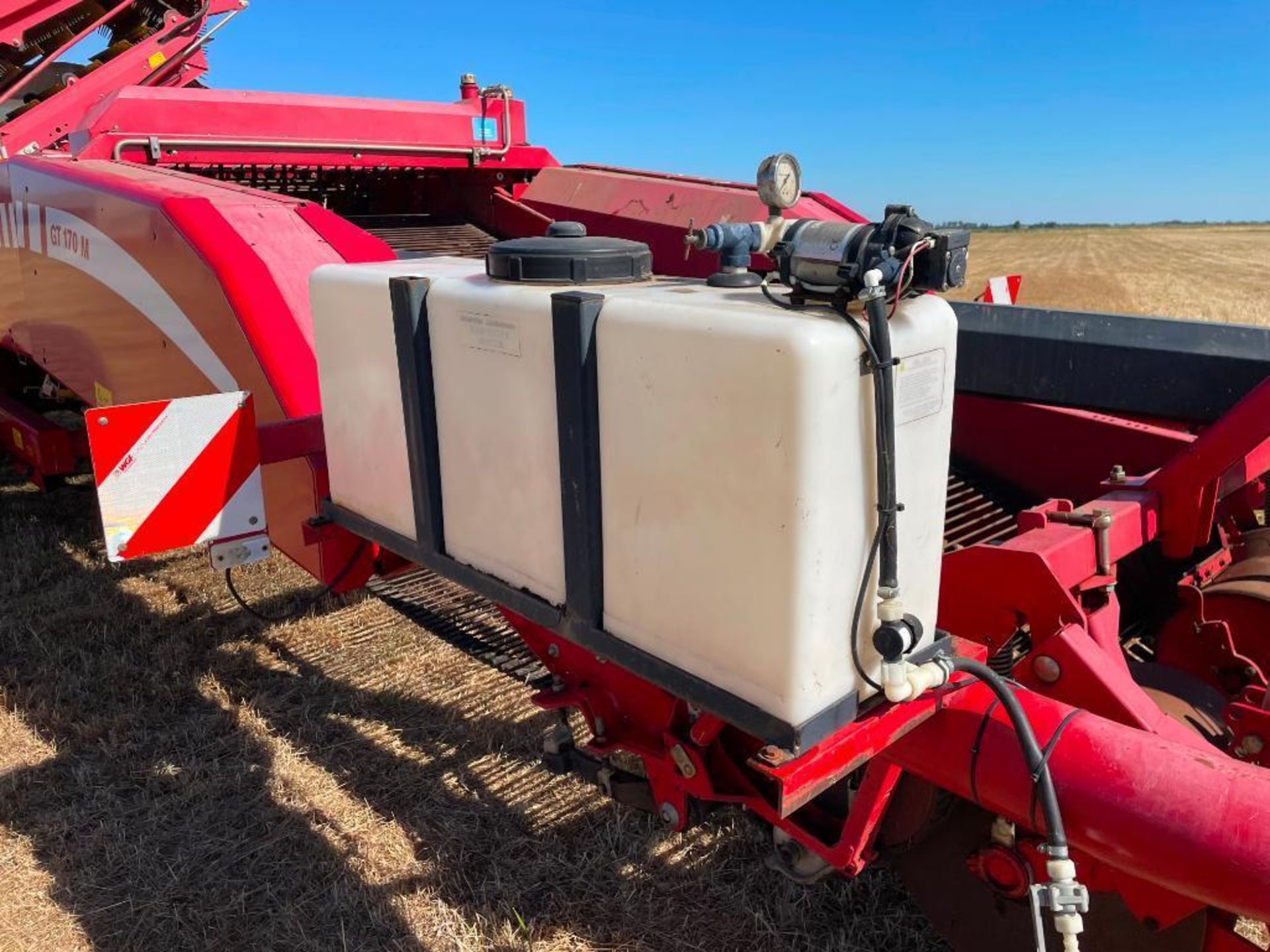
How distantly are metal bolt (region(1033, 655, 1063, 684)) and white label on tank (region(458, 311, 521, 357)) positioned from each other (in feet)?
2.93

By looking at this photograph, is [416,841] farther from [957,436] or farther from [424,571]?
[957,436]

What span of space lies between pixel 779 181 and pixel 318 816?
174cm

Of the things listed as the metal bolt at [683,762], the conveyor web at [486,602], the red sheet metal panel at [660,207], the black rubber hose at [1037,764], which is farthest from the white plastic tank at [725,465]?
the red sheet metal panel at [660,207]

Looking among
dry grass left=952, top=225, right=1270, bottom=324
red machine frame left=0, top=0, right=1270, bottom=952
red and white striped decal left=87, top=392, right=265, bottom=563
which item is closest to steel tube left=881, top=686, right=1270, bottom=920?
red machine frame left=0, top=0, right=1270, bottom=952

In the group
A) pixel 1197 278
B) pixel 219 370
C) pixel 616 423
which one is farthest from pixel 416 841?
pixel 1197 278

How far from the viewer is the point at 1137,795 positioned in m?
1.09

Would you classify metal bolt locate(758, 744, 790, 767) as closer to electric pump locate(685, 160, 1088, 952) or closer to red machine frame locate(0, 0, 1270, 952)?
red machine frame locate(0, 0, 1270, 952)

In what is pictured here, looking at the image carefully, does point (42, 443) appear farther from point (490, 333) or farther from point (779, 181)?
point (779, 181)

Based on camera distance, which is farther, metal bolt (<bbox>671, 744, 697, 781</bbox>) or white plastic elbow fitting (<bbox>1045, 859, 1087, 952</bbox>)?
metal bolt (<bbox>671, 744, 697, 781</bbox>)

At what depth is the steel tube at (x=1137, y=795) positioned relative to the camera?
40.4 inches

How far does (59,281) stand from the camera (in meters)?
3.03

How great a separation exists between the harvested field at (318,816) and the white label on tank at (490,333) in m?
1.15

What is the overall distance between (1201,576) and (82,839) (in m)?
2.51

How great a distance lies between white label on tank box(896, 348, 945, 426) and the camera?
46.3 inches
